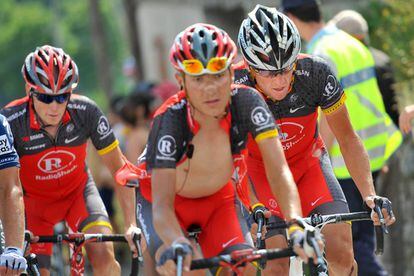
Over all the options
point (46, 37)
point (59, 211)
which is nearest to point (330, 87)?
point (59, 211)

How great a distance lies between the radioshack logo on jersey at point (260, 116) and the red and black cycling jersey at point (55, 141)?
98.7 inches

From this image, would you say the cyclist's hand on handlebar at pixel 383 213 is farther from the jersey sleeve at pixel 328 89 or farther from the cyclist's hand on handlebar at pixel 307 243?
the cyclist's hand on handlebar at pixel 307 243

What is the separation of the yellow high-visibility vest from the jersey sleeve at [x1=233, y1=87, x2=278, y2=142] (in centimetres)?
316

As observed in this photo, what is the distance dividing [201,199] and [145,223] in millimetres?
398

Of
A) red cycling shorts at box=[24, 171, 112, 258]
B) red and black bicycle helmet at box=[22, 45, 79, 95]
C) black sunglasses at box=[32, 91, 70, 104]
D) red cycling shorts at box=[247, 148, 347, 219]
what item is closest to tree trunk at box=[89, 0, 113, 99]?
red cycling shorts at box=[24, 171, 112, 258]

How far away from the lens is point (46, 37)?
89438mm

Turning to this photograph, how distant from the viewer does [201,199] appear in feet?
27.0

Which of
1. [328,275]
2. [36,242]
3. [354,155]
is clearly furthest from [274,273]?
[36,242]

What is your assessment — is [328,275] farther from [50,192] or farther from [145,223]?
[50,192]

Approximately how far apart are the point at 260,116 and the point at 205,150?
431 millimetres

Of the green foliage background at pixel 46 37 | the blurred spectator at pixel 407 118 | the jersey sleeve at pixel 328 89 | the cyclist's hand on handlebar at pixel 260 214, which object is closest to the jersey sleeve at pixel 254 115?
the cyclist's hand on handlebar at pixel 260 214

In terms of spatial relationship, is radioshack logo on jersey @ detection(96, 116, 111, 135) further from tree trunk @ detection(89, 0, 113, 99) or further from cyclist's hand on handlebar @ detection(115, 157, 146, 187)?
tree trunk @ detection(89, 0, 113, 99)

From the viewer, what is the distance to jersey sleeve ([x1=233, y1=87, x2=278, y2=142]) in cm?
772

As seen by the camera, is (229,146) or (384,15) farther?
(384,15)
